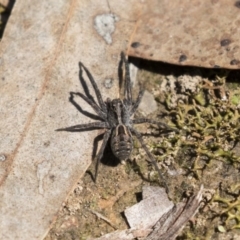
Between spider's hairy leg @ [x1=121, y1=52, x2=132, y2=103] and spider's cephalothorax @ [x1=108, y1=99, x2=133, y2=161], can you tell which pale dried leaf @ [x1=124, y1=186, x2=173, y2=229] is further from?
spider's hairy leg @ [x1=121, y1=52, x2=132, y2=103]

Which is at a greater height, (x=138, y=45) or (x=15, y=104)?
(x=138, y=45)

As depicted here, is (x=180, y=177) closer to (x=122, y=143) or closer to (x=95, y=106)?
(x=122, y=143)

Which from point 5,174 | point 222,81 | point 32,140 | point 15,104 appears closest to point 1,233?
point 5,174

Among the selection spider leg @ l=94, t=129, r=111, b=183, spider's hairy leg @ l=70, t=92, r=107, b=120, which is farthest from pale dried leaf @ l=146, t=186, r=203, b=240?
spider's hairy leg @ l=70, t=92, r=107, b=120

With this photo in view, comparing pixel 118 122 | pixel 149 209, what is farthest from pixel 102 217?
pixel 118 122

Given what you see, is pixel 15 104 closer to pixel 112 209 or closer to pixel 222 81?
pixel 112 209

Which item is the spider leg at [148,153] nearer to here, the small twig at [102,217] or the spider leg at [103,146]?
the spider leg at [103,146]

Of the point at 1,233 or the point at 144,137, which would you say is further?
the point at 144,137

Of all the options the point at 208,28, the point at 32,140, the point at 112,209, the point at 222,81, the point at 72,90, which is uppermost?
the point at 208,28

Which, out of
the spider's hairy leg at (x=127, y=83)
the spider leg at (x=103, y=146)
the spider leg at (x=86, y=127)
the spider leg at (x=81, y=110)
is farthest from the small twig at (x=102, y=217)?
the spider's hairy leg at (x=127, y=83)
